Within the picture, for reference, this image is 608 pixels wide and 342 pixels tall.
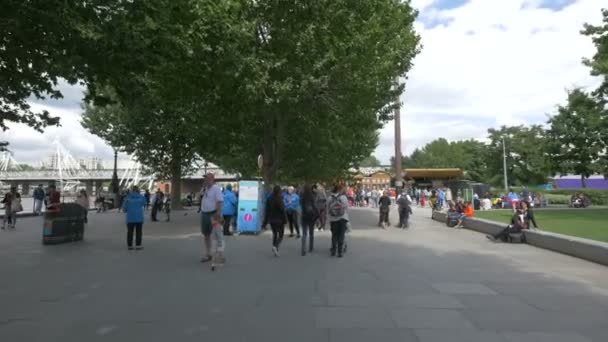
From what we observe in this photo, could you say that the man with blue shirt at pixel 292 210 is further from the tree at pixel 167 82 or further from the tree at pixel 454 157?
the tree at pixel 454 157

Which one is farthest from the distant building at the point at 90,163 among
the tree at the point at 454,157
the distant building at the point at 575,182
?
the distant building at the point at 575,182

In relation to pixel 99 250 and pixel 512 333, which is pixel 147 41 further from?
pixel 512 333

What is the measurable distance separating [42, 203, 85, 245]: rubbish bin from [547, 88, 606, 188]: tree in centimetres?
4159

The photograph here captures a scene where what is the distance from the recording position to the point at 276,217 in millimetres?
12336

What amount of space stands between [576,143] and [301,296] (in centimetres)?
4519

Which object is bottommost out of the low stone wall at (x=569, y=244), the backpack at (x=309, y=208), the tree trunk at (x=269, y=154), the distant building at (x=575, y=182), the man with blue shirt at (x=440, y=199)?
the low stone wall at (x=569, y=244)

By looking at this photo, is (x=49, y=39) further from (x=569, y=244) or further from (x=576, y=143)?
(x=576, y=143)

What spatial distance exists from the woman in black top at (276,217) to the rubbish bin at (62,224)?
6098 mm

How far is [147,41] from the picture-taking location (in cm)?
1087

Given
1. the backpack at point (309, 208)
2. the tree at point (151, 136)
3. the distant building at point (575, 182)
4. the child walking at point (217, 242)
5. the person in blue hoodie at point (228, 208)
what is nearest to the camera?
the child walking at point (217, 242)

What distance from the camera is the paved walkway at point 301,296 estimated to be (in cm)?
574

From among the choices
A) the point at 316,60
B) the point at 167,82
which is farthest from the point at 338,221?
the point at 167,82

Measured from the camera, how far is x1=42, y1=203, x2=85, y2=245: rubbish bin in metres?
14.3

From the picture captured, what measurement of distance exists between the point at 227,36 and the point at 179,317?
1195 centimetres
